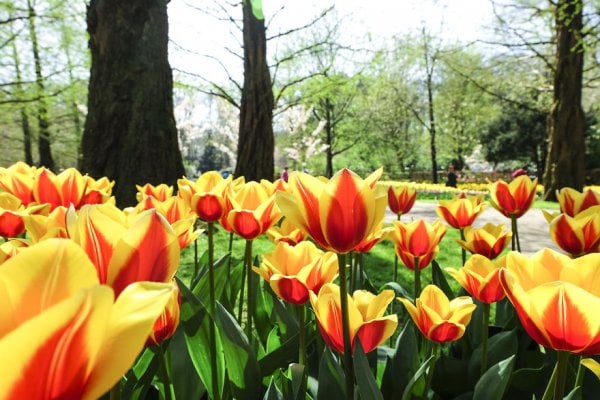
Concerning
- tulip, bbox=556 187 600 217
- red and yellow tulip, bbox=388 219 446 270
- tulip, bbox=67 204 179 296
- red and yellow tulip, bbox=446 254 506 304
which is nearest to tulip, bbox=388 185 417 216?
tulip, bbox=556 187 600 217

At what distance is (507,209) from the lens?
6.38ft

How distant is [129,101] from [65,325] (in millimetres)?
4518

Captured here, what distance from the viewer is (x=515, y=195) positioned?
1922mm

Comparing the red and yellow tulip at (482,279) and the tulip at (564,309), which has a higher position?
the tulip at (564,309)

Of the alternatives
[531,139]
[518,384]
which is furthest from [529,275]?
[531,139]

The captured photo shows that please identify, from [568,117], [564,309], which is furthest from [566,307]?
[568,117]

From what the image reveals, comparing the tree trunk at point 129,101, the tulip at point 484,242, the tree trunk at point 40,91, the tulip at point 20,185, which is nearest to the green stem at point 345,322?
the tulip at point 484,242

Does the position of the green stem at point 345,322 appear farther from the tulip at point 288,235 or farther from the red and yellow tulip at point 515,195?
the red and yellow tulip at point 515,195

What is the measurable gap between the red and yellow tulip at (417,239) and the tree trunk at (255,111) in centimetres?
596

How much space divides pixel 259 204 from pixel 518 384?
2.67ft

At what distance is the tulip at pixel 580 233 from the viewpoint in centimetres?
137

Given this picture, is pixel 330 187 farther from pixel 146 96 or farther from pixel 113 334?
pixel 146 96

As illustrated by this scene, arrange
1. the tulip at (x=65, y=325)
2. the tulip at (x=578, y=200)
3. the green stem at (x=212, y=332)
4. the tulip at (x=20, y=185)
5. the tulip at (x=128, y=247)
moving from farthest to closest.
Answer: the tulip at (x=578, y=200) → the tulip at (x=20, y=185) → the green stem at (x=212, y=332) → the tulip at (x=128, y=247) → the tulip at (x=65, y=325)

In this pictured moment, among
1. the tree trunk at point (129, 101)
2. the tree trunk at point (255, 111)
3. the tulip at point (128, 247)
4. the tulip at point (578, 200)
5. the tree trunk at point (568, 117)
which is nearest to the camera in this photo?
the tulip at point (128, 247)
